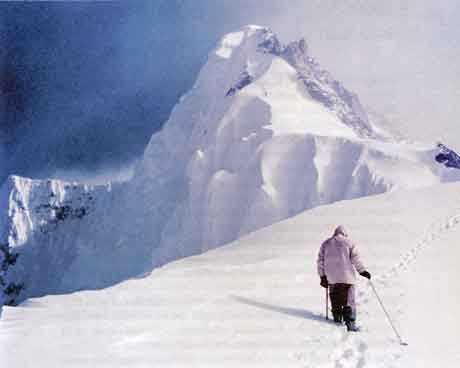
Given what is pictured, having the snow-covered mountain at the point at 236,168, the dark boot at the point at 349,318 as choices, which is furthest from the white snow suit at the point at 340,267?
the snow-covered mountain at the point at 236,168

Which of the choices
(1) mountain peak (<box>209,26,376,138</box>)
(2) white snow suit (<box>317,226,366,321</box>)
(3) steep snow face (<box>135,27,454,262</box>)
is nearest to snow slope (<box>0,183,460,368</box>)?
(2) white snow suit (<box>317,226,366,321</box>)

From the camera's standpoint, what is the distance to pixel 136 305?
631 cm

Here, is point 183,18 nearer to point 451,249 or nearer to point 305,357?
point 451,249

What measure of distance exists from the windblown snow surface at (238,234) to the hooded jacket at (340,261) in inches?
19.2

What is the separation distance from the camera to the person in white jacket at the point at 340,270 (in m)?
5.32

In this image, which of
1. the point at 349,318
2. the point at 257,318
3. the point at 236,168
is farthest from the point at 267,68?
the point at 349,318

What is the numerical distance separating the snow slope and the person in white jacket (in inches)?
10.6

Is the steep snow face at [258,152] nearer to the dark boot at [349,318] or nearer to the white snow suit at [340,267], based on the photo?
the white snow suit at [340,267]

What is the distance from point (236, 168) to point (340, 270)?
33355mm

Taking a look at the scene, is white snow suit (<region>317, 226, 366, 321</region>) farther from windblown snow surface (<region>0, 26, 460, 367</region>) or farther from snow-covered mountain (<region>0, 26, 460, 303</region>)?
snow-covered mountain (<region>0, 26, 460, 303</region>)

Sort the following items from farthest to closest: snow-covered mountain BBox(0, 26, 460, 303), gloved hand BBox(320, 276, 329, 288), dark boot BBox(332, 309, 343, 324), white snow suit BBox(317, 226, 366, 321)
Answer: snow-covered mountain BBox(0, 26, 460, 303) → gloved hand BBox(320, 276, 329, 288) → white snow suit BBox(317, 226, 366, 321) → dark boot BBox(332, 309, 343, 324)

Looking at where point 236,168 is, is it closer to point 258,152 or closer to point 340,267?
point 258,152

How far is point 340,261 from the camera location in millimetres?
5539

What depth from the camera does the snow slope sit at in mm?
4484
